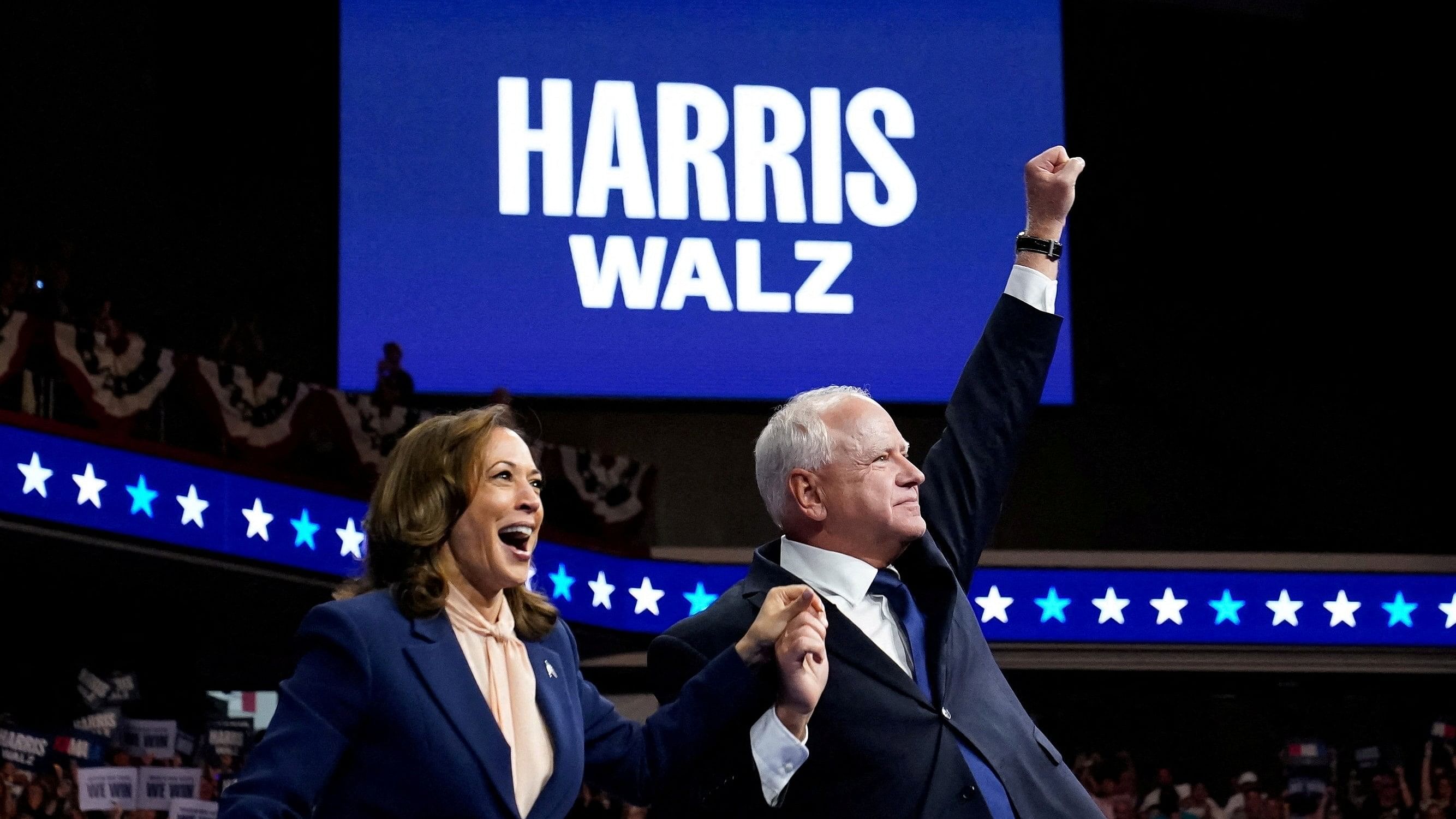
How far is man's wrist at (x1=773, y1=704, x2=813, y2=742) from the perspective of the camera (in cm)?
253

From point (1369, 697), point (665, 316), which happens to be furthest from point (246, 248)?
point (1369, 697)

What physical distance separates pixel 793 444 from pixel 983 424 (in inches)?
13.2

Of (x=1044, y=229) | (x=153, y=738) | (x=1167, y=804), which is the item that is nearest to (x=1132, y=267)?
(x=1167, y=804)

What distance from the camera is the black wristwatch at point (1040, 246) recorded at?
2.98m

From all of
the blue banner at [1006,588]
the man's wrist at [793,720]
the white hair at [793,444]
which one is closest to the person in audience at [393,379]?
the blue banner at [1006,588]

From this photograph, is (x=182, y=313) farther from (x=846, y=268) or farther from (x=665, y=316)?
(x=846, y=268)

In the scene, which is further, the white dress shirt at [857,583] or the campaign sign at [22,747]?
the campaign sign at [22,747]

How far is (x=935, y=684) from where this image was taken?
2.71 metres

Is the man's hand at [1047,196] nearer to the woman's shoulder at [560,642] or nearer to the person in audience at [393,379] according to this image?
the woman's shoulder at [560,642]

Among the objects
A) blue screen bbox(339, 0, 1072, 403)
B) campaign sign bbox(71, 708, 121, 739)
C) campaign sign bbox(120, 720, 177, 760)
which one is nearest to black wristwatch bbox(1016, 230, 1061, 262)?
campaign sign bbox(120, 720, 177, 760)

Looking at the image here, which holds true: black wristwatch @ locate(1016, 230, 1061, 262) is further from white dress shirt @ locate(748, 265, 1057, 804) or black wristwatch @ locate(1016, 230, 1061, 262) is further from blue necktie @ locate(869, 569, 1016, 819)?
blue necktie @ locate(869, 569, 1016, 819)

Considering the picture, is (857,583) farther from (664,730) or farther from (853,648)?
(664,730)

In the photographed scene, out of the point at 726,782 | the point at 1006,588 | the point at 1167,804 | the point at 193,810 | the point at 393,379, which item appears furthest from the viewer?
the point at 1006,588

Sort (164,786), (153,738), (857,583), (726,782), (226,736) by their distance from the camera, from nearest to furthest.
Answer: (726,782)
(857,583)
(164,786)
(153,738)
(226,736)
